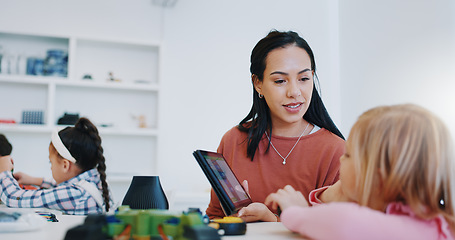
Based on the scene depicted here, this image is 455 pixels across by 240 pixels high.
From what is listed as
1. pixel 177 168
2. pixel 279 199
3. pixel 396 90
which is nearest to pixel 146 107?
pixel 177 168

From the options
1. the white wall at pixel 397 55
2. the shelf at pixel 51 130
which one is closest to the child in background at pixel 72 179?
the shelf at pixel 51 130

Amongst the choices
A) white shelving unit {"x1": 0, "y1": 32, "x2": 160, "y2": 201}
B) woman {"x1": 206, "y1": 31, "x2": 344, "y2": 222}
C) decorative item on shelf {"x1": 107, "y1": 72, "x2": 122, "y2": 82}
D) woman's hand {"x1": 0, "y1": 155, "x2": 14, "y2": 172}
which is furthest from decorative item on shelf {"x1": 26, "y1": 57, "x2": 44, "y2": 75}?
woman {"x1": 206, "y1": 31, "x2": 344, "y2": 222}

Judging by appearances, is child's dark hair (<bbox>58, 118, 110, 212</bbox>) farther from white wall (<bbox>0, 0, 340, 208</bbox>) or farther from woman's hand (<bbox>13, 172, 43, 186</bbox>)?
white wall (<bbox>0, 0, 340, 208</bbox>)

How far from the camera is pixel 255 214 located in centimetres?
112

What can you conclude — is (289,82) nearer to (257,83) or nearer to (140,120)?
(257,83)

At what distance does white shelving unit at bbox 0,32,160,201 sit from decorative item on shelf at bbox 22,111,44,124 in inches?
1.9

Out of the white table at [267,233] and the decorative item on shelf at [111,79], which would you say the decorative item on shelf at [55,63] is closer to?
the decorative item on shelf at [111,79]

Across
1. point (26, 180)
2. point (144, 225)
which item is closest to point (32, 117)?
point (26, 180)

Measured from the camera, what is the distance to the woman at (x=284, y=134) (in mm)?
1413

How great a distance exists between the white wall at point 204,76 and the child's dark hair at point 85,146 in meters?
1.70

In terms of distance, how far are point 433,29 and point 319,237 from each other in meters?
2.70

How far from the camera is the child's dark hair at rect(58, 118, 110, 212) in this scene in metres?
2.05

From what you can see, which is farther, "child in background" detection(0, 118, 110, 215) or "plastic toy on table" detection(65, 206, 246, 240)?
"child in background" detection(0, 118, 110, 215)

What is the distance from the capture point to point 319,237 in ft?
2.38
